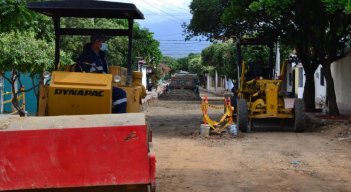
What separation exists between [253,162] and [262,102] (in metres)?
6.13

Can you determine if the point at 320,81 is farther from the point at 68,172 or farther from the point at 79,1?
the point at 68,172

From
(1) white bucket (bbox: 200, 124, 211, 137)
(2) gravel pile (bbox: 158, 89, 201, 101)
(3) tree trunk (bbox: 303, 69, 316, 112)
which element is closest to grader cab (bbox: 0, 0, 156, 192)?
(1) white bucket (bbox: 200, 124, 211, 137)

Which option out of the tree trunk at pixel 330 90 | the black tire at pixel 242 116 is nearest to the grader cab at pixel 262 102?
the black tire at pixel 242 116

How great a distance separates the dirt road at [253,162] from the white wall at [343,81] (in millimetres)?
9586

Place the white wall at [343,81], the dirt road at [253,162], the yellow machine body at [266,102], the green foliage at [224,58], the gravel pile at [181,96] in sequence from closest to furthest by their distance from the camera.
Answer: the dirt road at [253,162] < the yellow machine body at [266,102] < the white wall at [343,81] < the gravel pile at [181,96] < the green foliage at [224,58]

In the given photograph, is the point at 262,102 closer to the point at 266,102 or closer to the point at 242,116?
the point at 266,102

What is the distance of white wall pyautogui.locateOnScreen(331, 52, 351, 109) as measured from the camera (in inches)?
1006

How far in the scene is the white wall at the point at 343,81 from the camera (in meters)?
25.6

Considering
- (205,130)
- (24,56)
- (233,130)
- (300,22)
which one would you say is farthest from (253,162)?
(300,22)

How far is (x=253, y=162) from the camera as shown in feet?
36.1

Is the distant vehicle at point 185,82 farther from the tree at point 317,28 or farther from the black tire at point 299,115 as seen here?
the black tire at point 299,115

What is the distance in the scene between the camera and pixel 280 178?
30.3ft

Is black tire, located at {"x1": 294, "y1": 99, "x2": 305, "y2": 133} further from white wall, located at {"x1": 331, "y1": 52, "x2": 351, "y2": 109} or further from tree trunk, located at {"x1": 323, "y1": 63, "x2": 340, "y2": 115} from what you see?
white wall, located at {"x1": 331, "y1": 52, "x2": 351, "y2": 109}

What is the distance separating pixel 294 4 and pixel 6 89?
41.3 feet
